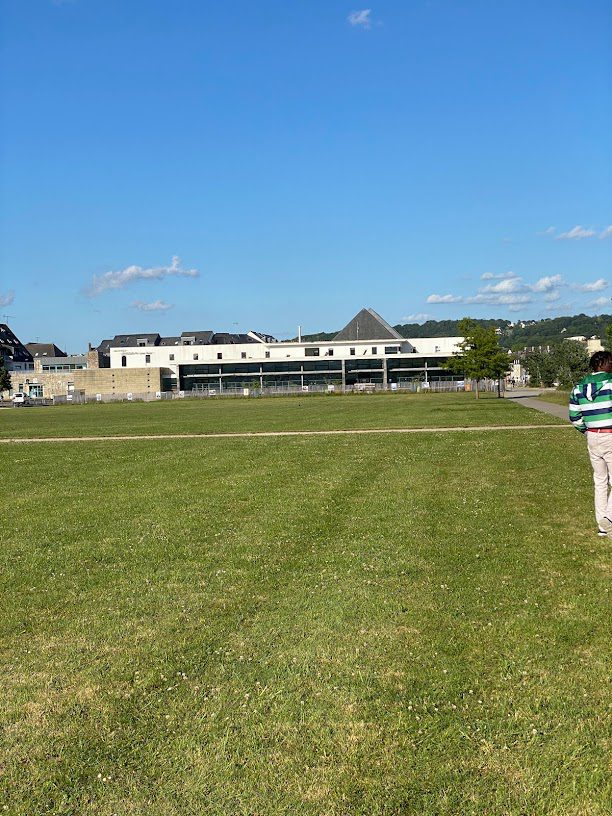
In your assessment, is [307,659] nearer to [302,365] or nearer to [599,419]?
[599,419]

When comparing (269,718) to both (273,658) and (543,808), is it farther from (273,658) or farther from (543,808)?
(543,808)

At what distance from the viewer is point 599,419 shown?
961 cm

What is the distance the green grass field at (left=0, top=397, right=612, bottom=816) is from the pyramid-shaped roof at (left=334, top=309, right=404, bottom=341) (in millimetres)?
120421

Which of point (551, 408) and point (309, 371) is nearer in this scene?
point (551, 408)

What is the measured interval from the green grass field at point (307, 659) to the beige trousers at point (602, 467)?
579mm

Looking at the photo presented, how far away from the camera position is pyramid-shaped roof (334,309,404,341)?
132 metres

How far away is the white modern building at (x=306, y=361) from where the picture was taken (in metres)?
123

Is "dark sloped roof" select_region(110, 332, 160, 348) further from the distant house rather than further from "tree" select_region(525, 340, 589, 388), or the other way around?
"tree" select_region(525, 340, 589, 388)

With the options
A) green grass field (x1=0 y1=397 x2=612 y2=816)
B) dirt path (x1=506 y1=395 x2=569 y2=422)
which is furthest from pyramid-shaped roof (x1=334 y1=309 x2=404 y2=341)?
green grass field (x1=0 y1=397 x2=612 y2=816)

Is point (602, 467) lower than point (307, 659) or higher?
higher

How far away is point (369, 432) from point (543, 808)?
25.0m

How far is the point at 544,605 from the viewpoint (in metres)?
6.84

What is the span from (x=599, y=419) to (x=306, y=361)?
116421mm

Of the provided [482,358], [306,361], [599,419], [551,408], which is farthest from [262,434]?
[306,361]
